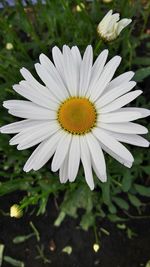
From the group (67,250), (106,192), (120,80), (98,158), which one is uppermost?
(120,80)

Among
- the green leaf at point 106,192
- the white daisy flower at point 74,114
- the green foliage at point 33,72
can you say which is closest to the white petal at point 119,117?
the white daisy flower at point 74,114

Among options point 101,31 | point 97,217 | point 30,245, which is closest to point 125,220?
point 97,217

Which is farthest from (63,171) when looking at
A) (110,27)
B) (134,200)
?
(134,200)

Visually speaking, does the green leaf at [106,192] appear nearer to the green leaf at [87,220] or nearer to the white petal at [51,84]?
the green leaf at [87,220]

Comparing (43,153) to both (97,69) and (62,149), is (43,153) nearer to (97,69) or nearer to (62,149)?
(62,149)

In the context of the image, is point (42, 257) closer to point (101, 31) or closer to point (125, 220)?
point (125, 220)

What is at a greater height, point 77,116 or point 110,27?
point 110,27
